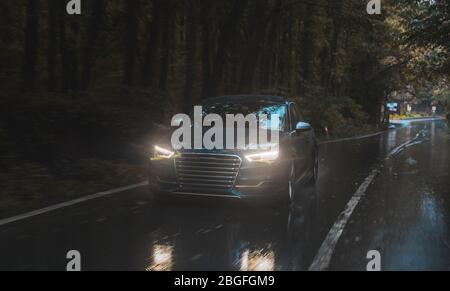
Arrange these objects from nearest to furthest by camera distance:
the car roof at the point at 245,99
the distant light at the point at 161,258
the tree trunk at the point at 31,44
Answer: the distant light at the point at 161,258 → the car roof at the point at 245,99 → the tree trunk at the point at 31,44

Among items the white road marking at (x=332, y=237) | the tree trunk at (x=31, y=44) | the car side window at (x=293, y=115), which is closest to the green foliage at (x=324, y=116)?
the tree trunk at (x=31, y=44)

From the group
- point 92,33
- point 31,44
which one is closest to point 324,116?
point 92,33

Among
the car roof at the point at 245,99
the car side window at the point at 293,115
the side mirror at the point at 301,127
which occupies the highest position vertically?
the car roof at the point at 245,99

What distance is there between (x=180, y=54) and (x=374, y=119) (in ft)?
82.9

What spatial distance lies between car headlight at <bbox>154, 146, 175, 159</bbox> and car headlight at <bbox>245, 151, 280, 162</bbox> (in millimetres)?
1077

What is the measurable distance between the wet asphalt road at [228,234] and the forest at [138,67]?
1.74m

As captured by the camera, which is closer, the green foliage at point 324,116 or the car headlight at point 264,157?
the car headlight at point 264,157

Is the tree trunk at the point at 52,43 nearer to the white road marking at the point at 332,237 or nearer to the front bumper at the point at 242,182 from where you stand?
the white road marking at the point at 332,237

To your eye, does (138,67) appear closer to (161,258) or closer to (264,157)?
(264,157)

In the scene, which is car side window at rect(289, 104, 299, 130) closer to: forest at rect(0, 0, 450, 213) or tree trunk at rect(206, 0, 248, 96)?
forest at rect(0, 0, 450, 213)

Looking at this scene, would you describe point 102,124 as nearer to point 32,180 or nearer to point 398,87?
point 32,180

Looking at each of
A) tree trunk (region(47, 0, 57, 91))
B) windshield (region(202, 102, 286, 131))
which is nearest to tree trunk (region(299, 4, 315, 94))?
tree trunk (region(47, 0, 57, 91))

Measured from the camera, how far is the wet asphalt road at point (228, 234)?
558cm

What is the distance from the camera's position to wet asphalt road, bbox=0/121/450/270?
220 inches
